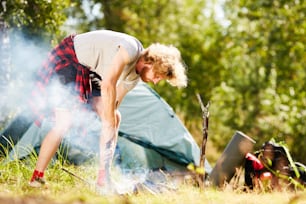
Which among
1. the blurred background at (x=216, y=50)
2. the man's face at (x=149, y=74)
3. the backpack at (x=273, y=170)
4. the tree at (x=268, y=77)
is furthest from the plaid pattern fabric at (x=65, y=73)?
the tree at (x=268, y=77)

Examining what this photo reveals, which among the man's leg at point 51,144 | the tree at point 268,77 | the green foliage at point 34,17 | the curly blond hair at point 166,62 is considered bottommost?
the tree at point 268,77

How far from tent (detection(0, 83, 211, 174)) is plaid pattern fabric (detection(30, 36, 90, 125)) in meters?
1.15

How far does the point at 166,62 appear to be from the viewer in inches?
119

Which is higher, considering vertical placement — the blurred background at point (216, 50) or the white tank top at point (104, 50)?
the white tank top at point (104, 50)

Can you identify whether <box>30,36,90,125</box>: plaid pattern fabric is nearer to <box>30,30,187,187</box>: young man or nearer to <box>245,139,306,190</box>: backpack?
<box>30,30,187,187</box>: young man

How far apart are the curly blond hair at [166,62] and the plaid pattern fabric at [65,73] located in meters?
0.45

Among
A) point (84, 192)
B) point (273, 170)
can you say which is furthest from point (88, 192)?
point (273, 170)

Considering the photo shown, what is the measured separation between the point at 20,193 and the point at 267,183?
195cm

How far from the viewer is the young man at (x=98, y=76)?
302cm

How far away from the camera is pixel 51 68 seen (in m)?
3.32

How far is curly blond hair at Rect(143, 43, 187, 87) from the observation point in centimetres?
301

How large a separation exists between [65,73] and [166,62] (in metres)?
0.63

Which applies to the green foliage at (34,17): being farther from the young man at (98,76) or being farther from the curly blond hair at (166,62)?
the curly blond hair at (166,62)

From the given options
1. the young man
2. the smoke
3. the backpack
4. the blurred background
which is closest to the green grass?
the young man
